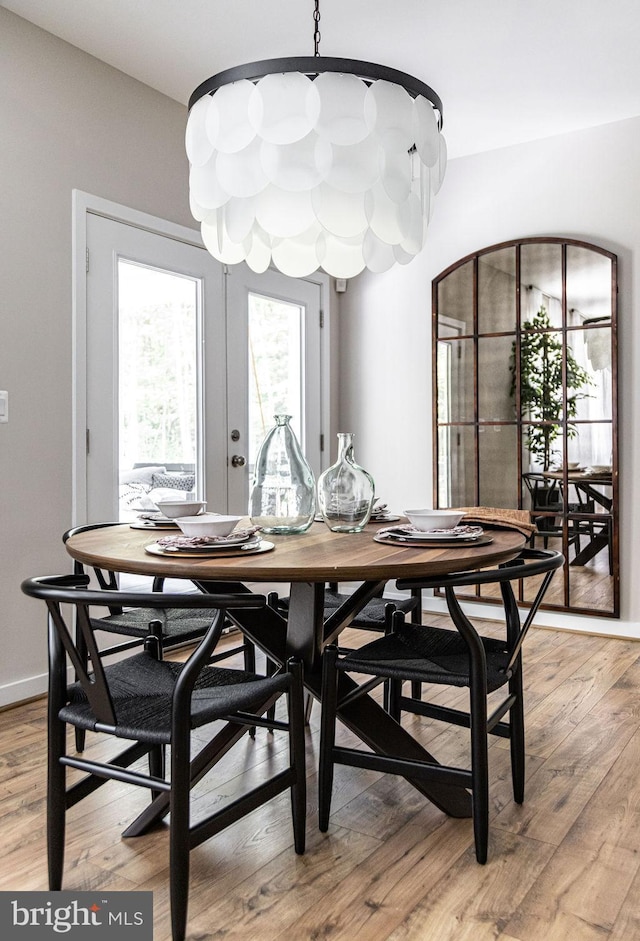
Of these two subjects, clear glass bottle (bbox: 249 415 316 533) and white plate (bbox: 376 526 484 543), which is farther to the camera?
clear glass bottle (bbox: 249 415 316 533)

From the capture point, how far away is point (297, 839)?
1727 millimetres

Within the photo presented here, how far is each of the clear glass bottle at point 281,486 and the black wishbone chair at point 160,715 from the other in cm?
43

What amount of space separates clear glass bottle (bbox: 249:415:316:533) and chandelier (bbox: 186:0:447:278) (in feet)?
1.84

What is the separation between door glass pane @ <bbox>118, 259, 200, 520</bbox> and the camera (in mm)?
3250

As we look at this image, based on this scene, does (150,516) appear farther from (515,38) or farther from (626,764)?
(515,38)

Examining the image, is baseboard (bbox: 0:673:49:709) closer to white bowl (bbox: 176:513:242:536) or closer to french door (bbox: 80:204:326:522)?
french door (bbox: 80:204:326:522)

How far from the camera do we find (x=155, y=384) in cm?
339

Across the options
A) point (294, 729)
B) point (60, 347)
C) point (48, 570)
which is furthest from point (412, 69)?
point (294, 729)

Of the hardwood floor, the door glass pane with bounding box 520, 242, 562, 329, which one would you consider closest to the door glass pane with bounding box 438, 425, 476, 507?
the door glass pane with bounding box 520, 242, 562, 329

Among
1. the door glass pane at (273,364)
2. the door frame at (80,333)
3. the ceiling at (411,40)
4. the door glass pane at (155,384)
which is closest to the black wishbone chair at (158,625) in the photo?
the door frame at (80,333)

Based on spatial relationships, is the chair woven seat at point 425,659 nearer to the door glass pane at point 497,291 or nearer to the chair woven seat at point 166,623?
the chair woven seat at point 166,623

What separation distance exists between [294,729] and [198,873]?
384mm

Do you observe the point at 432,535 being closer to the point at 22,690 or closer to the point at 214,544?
the point at 214,544
